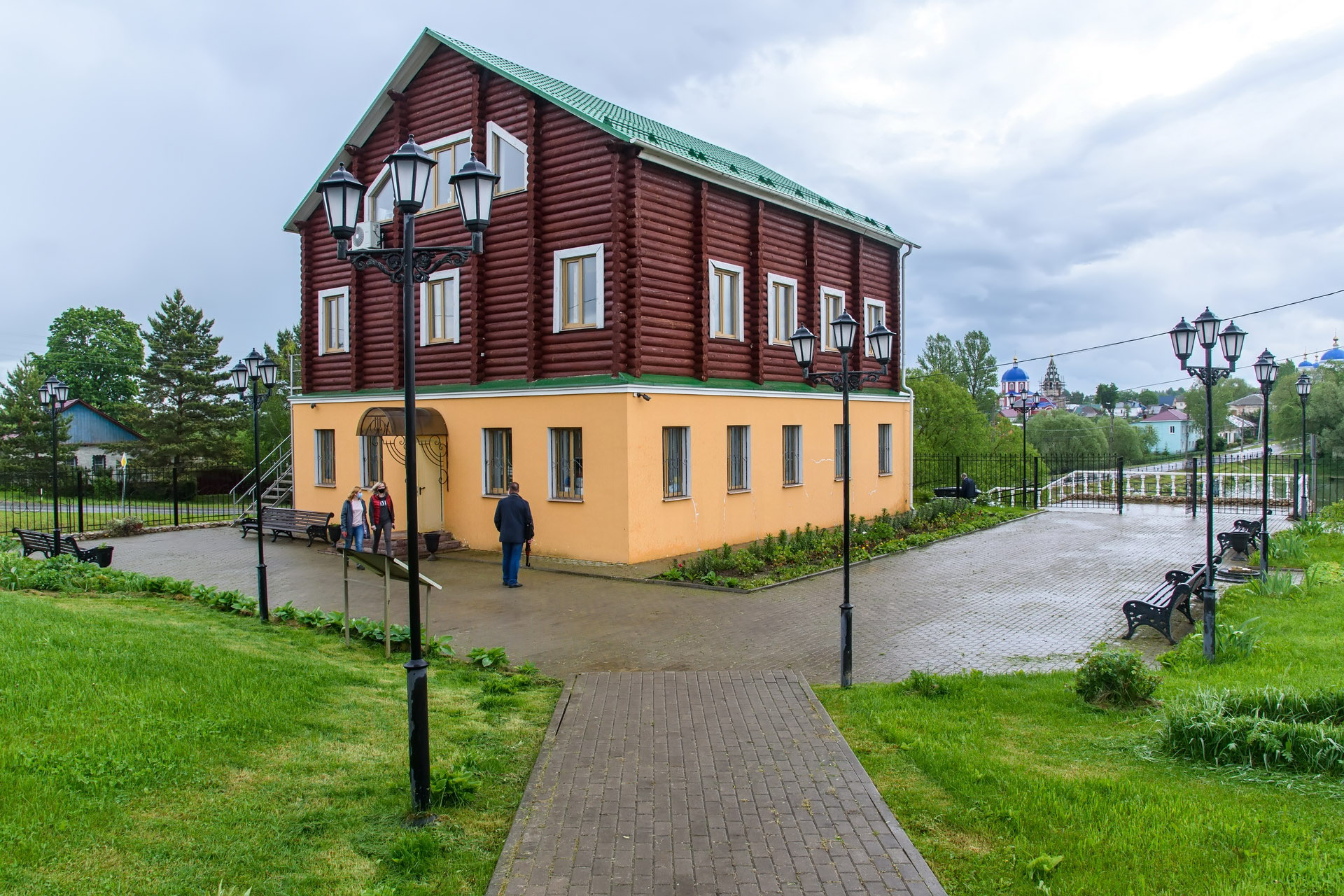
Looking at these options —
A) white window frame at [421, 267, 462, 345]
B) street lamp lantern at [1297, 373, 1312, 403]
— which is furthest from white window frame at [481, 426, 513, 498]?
street lamp lantern at [1297, 373, 1312, 403]

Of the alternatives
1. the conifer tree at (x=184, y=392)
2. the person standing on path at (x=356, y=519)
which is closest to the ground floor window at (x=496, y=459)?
the person standing on path at (x=356, y=519)

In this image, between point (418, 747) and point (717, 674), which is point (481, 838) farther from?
point (717, 674)

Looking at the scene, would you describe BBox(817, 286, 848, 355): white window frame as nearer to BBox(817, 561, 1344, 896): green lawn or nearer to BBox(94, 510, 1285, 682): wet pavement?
BBox(94, 510, 1285, 682): wet pavement

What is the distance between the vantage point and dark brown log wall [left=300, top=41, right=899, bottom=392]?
17.0m

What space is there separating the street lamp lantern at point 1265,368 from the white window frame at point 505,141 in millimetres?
15614

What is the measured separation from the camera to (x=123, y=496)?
96.8 ft

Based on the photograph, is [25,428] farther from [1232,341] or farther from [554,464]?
[1232,341]

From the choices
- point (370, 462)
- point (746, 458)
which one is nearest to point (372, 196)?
point (370, 462)

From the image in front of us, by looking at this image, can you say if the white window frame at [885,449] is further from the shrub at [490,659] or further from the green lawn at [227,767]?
the green lawn at [227,767]

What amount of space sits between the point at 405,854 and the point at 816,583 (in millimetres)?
10880

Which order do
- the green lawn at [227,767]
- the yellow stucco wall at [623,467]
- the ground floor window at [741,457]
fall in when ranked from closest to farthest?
1. the green lawn at [227,767]
2. the yellow stucco wall at [623,467]
3. the ground floor window at [741,457]

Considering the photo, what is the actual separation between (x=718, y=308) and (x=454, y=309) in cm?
598

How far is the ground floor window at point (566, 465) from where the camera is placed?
17.3m

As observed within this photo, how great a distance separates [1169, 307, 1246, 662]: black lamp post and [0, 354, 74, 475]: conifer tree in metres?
44.1
